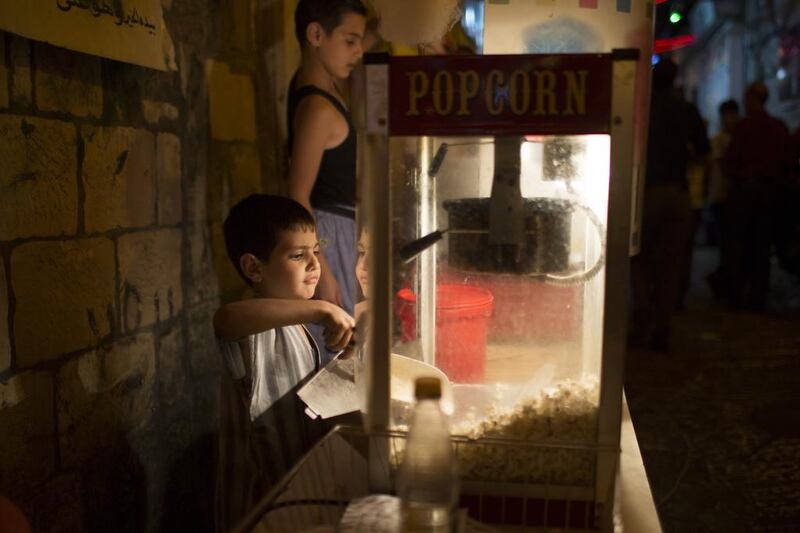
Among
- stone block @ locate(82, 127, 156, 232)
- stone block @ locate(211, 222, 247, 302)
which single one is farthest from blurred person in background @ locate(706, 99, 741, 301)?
stone block @ locate(82, 127, 156, 232)

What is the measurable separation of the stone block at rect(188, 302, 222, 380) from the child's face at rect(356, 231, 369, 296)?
54.2 inches

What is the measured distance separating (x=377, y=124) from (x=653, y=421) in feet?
10.2

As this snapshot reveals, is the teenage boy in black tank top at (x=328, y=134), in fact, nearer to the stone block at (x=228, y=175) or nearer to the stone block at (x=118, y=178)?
the stone block at (x=228, y=175)

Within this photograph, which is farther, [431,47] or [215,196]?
[215,196]

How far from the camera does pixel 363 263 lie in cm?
141

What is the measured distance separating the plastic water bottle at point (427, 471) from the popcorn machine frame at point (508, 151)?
13 centimetres

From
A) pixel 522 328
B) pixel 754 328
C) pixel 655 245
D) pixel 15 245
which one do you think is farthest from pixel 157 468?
pixel 754 328

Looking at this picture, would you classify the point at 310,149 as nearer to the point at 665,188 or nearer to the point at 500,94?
the point at 500,94

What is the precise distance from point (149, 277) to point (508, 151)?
1489 mm

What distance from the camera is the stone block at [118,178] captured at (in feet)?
6.79

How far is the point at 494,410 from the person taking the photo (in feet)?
4.61

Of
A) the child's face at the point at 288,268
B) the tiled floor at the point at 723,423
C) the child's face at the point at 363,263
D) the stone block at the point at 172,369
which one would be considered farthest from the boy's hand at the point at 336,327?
the tiled floor at the point at 723,423

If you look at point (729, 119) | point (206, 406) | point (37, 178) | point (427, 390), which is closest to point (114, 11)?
point (37, 178)

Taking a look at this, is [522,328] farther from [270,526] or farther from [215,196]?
[215,196]
